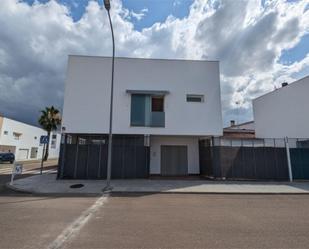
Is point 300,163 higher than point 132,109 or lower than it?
lower

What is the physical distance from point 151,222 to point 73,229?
2100 mm

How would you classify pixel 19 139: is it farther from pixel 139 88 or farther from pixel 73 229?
pixel 73 229

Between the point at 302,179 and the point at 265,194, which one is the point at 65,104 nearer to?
the point at 265,194

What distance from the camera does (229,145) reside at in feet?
44.7

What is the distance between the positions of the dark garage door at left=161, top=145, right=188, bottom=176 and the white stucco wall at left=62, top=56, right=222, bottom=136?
2.46m

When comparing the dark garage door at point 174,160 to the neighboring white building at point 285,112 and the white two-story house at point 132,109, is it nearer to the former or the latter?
the white two-story house at point 132,109

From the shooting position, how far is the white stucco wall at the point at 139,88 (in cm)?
1399

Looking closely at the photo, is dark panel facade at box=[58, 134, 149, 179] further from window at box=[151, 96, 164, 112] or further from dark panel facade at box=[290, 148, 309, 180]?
dark panel facade at box=[290, 148, 309, 180]

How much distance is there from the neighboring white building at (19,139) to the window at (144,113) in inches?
1086

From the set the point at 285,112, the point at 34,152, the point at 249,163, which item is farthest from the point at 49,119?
the point at 285,112

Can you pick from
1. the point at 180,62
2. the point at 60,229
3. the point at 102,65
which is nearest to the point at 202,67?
the point at 180,62

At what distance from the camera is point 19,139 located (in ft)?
114

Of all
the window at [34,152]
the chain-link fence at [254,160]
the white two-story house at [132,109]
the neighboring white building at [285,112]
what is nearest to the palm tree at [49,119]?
the window at [34,152]

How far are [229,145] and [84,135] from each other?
11.2m
